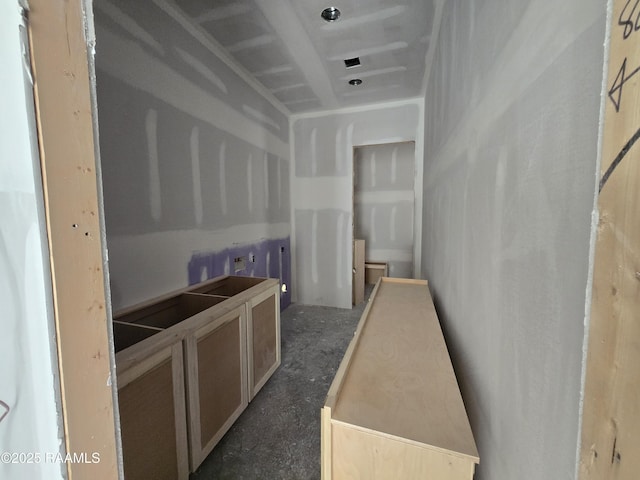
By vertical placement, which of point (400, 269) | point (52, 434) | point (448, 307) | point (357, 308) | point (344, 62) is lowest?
point (357, 308)

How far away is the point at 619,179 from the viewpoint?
327mm

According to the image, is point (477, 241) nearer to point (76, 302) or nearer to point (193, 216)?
point (76, 302)

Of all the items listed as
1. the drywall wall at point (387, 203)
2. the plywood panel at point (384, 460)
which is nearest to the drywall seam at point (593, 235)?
the plywood panel at point (384, 460)

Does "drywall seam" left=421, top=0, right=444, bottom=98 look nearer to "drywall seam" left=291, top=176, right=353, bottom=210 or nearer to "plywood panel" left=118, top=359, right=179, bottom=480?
"drywall seam" left=291, top=176, right=353, bottom=210

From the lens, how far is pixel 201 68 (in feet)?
6.69

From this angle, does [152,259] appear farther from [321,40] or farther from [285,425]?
[321,40]

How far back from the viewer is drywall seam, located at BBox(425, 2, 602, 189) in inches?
17.6

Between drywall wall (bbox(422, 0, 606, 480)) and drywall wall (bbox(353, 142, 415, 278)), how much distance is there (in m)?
3.39

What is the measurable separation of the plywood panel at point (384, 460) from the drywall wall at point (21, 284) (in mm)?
700

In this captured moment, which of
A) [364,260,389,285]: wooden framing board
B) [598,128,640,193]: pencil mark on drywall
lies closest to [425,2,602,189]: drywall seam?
[598,128,640,193]: pencil mark on drywall

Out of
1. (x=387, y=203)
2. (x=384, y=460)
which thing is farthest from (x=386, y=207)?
(x=384, y=460)

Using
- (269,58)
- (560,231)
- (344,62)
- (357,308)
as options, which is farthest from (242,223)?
(560,231)

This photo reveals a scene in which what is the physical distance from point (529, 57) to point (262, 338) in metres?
2.06

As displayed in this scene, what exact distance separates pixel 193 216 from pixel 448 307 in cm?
194
